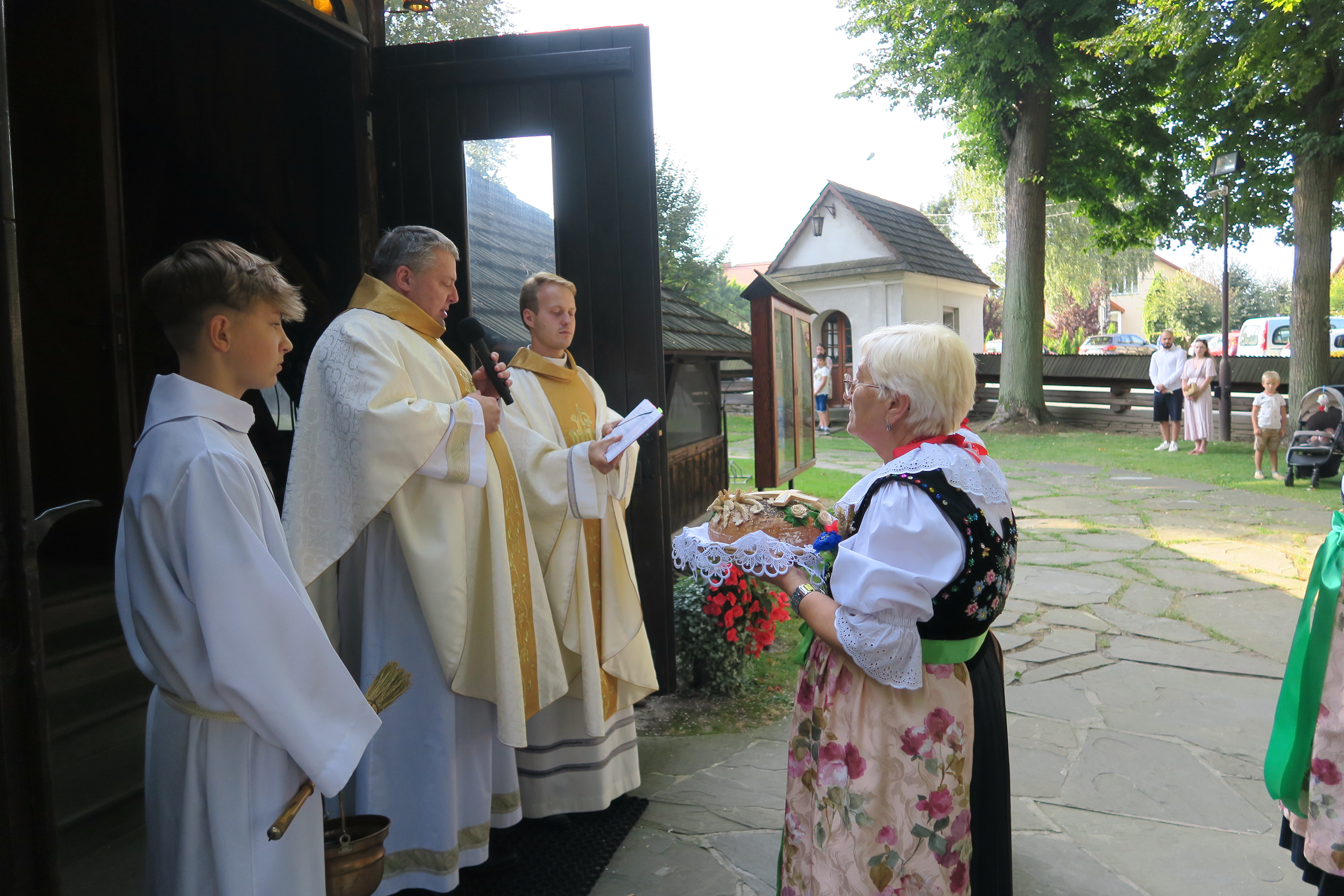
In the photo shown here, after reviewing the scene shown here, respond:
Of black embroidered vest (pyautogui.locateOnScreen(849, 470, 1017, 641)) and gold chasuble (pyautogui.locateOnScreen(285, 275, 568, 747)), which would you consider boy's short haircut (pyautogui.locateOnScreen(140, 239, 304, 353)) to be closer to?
gold chasuble (pyautogui.locateOnScreen(285, 275, 568, 747))

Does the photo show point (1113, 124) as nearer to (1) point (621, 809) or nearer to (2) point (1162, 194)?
(2) point (1162, 194)

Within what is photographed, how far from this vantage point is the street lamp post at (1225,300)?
1397 centimetres

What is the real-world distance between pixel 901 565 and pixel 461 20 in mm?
21665

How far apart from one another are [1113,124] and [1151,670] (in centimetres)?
1416

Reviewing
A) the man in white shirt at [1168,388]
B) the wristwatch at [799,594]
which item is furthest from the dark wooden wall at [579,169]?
the man in white shirt at [1168,388]

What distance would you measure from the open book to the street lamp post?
44.4 ft

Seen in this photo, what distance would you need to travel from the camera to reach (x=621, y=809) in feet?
11.0

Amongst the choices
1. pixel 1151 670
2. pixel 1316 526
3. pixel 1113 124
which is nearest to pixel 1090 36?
pixel 1113 124

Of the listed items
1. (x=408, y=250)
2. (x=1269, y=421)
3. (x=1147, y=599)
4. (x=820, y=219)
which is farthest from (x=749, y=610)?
(x=820, y=219)

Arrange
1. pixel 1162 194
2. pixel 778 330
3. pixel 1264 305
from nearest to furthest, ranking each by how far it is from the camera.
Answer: pixel 778 330
pixel 1162 194
pixel 1264 305

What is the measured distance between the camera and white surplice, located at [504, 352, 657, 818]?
3172 mm

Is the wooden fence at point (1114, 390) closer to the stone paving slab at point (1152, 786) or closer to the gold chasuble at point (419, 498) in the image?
the stone paving slab at point (1152, 786)

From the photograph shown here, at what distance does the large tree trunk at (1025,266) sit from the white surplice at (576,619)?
14.7 m

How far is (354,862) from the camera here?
1989 mm
